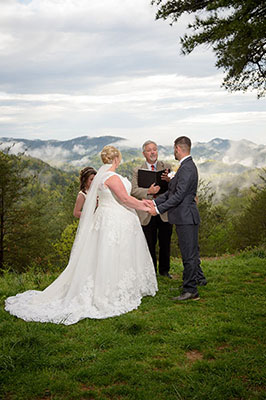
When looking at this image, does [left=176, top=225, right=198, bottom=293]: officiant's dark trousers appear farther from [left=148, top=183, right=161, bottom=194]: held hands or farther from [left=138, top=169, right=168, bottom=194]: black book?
[left=138, top=169, right=168, bottom=194]: black book

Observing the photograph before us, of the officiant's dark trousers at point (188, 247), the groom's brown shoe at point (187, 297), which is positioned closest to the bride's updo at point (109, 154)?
the officiant's dark trousers at point (188, 247)

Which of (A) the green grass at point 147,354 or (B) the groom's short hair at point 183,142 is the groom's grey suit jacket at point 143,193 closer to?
(B) the groom's short hair at point 183,142

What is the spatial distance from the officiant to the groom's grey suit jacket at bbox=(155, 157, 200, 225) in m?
0.82

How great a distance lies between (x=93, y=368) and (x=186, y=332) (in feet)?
4.53

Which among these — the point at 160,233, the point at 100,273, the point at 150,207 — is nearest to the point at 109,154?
the point at 150,207

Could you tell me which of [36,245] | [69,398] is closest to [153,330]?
[69,398]

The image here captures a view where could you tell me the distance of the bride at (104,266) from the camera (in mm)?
5418

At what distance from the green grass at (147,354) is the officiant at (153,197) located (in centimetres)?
162

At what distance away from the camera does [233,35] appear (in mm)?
8664

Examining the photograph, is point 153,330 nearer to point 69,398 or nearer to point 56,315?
point 56,315

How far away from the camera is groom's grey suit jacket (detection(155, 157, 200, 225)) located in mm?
5910

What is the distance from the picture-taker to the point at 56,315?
16.8 feet

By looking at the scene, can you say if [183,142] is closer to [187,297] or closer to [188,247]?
[188,247]

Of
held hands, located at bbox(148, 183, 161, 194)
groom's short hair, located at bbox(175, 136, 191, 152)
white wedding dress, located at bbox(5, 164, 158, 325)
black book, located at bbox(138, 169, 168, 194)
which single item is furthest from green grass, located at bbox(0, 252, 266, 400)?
groom's short hair, located at bbox(175, 136, 191, 152)
